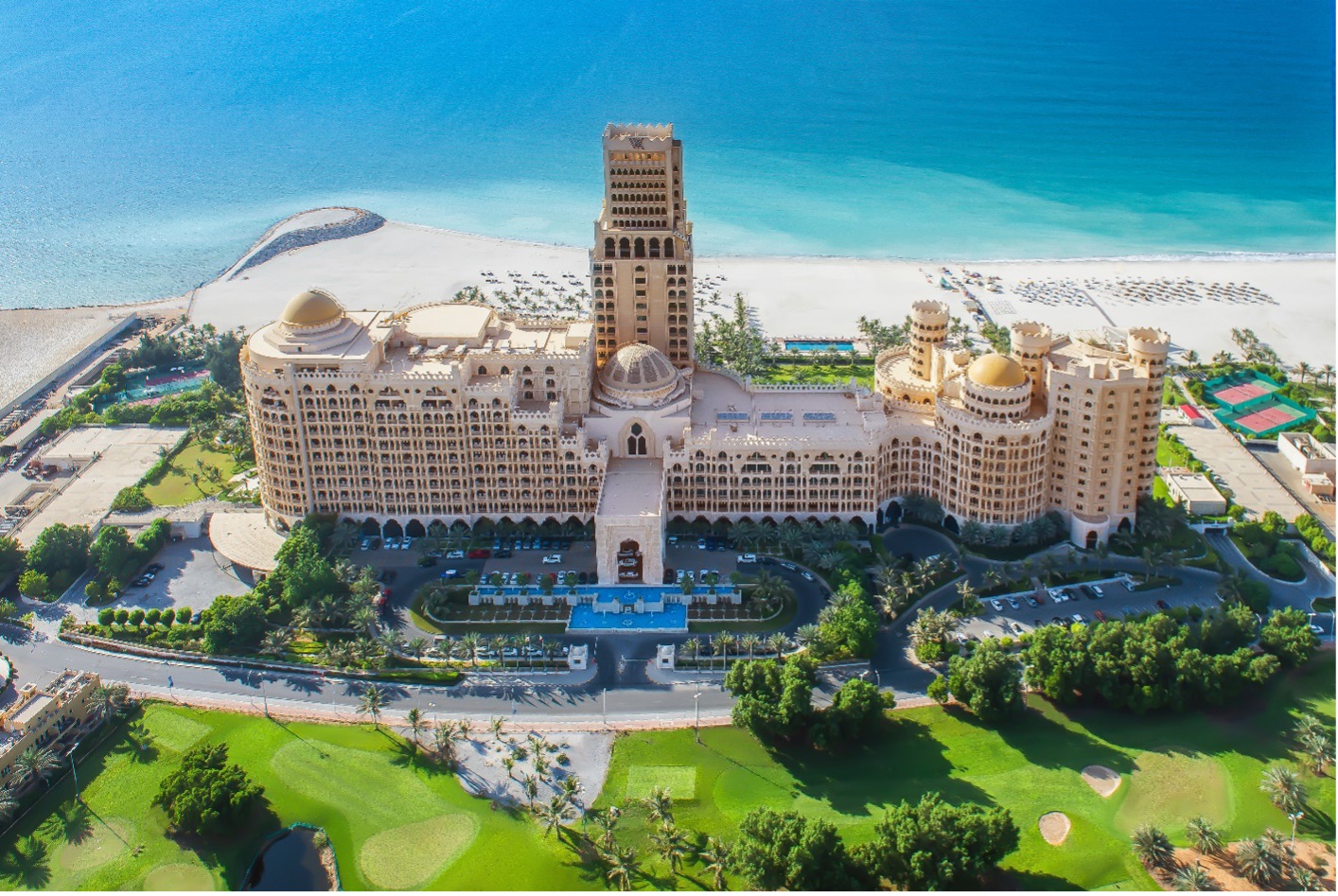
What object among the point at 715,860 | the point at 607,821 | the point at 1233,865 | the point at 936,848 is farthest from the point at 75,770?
the point at 1233,865

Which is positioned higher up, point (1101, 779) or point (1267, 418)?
point (1267, 418)

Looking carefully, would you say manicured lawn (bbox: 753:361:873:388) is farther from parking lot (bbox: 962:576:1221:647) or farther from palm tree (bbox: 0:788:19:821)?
palm tree (bbox: 0:788:19:821)

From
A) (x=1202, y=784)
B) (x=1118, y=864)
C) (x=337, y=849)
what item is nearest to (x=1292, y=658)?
(x=1202, y=784)

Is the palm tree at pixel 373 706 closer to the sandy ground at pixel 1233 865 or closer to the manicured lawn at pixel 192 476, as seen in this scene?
the manicured lawn at pixel 192 476

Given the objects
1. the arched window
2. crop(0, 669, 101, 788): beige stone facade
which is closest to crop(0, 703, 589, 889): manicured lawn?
crop(0, 669, 101, 788): beige stone facade

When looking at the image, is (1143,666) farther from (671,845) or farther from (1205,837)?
(671,845)

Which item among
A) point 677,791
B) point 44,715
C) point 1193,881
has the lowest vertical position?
point 677,791
